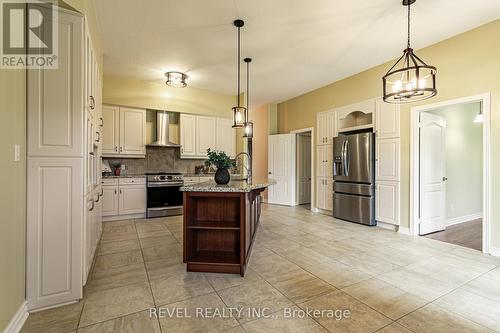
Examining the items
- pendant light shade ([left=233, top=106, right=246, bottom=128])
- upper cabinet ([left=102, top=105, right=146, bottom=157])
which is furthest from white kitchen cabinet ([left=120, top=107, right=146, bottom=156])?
pendant light shade ([left=233, top=106, right=246, bottom=128])

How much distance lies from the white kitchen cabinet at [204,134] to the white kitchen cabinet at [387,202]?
3759 mm

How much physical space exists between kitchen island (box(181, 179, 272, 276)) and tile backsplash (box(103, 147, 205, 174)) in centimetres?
337

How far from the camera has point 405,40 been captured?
352 cm

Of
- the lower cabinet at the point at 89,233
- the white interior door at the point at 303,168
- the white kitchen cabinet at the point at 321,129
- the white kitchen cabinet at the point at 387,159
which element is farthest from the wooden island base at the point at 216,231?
the white interior door at the point at 303,168

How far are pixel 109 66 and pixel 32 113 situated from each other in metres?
3.24

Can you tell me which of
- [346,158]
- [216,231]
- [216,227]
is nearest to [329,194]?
[346,158]

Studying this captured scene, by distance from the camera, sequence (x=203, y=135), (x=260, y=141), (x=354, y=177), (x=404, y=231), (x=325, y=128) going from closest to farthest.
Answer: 1. (x=404, y=231)
2. (x=354, y=177)
3. (x=325, y=128)
4. (x=203, y=135)
5. (x=260, y=141)

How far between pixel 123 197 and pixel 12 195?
11.0 feet

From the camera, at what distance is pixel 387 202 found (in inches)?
167

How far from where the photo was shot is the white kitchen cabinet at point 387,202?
4.12m

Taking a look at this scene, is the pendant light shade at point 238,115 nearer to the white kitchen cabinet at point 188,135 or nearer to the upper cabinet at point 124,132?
the white kitchen cabinet at point 188,135

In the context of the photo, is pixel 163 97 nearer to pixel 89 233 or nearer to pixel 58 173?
pixel 89 233

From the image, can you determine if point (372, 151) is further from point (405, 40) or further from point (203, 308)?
point (203, 308)

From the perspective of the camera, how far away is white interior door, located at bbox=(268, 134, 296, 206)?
6.49 metres
